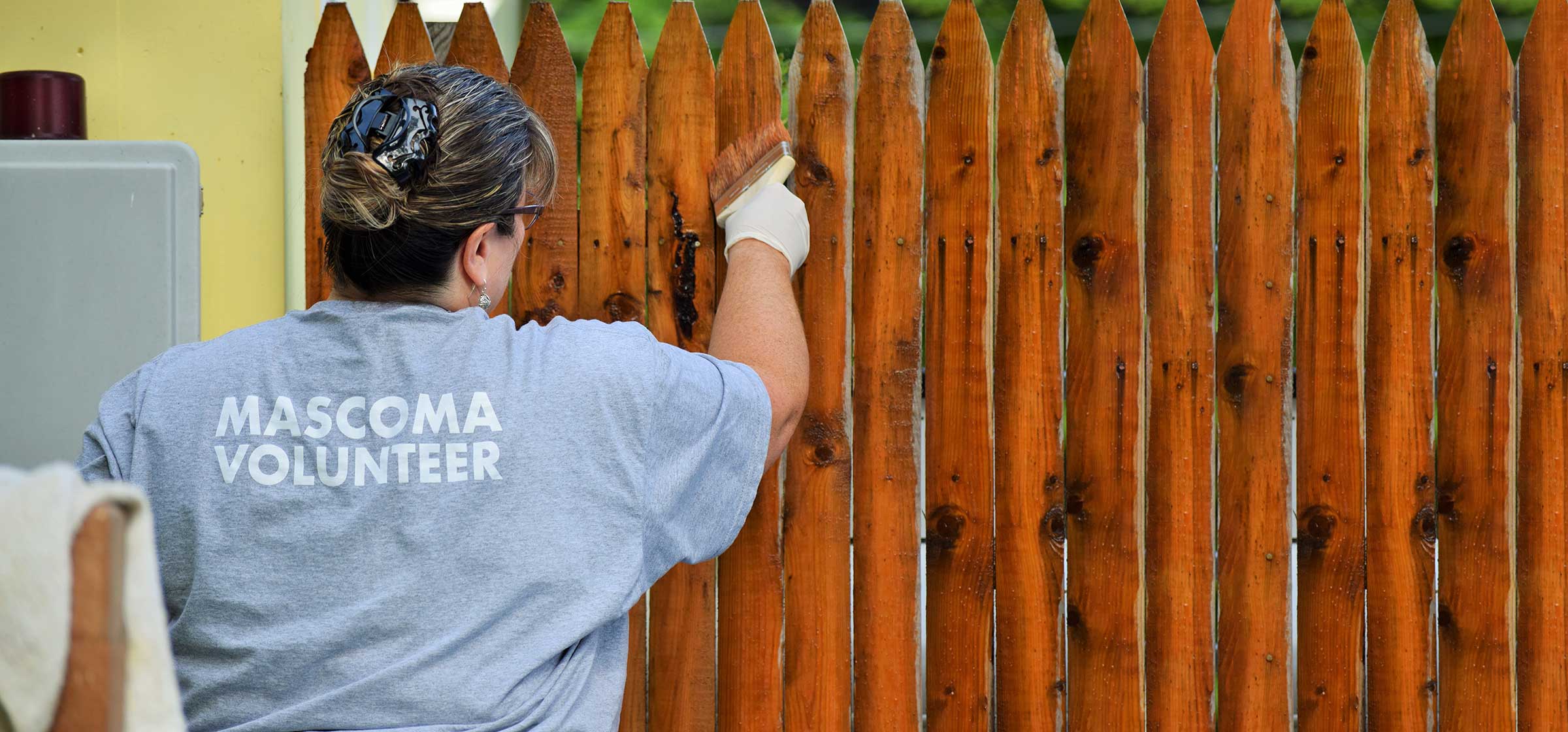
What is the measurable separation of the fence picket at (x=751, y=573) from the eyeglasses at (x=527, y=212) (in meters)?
0.55

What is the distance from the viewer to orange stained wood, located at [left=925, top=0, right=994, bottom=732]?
6.79 feet

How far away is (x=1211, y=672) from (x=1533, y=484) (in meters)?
0.68

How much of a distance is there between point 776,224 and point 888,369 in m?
0.35

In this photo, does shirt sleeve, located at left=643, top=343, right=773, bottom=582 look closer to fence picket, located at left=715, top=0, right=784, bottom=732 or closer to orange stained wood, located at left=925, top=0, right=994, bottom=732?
fence picket, located at left=715, top=0, right=784, bottom=732

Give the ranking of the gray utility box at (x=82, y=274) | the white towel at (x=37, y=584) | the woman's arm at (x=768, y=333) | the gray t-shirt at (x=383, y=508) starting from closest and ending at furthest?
the white towel at (x=37, y=584) → the gray t-shirt at (x=383, y=508) → the woman's arm at (x=768, y=333) → the gray utility box at (x=82, y=274)

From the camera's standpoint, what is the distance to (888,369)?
6.84 feet

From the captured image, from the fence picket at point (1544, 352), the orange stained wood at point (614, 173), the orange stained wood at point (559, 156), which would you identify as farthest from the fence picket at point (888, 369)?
the fence picket at point (1544, 352)

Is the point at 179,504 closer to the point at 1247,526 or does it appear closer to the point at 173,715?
the point at 173,715

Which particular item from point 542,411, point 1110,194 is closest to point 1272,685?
point 1110,194

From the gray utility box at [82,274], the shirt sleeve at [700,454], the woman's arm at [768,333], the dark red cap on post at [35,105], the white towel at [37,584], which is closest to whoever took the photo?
the white towel at [37,584]

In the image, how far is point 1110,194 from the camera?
2.07 m

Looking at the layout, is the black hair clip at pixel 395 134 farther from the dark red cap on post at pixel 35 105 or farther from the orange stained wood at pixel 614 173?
the dark red cap on post at pixel 35 105

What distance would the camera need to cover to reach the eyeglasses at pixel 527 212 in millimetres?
1515

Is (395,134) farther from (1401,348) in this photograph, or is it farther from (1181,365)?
(1401,348)
